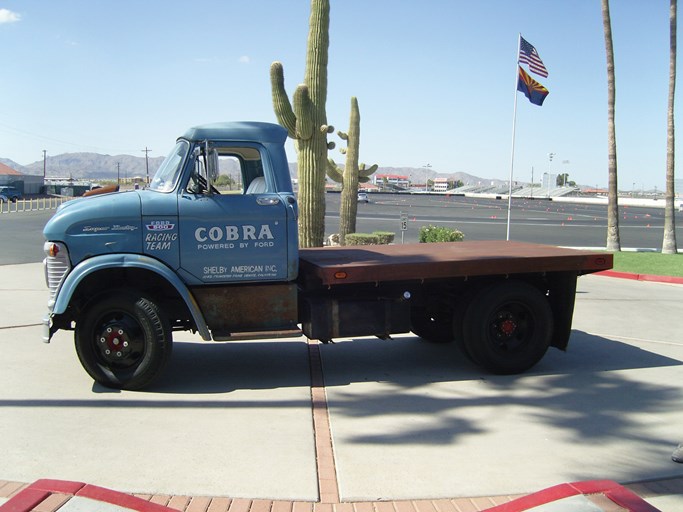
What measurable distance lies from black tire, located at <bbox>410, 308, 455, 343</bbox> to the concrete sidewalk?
0.17 metres

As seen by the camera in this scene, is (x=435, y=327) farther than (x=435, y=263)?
Yes

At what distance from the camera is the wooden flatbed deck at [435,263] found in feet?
21.3

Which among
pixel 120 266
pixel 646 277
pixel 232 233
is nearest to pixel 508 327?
pixel 232 233

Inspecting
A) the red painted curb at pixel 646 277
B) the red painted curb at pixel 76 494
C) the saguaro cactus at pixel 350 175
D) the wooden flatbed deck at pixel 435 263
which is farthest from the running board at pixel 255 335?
the saguaro cactus at pixel 350 175

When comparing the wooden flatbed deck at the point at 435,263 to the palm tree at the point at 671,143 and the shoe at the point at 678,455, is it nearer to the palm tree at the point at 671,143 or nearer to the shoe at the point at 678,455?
the shoe at the point at 678,455

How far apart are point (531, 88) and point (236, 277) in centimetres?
1556

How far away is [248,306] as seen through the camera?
6570mm

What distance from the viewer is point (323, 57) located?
15.0m

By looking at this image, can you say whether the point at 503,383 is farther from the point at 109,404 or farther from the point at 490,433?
the point at 109,404

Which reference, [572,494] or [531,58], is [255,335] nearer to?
[572,494]

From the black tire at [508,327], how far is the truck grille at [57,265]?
3.97 meters

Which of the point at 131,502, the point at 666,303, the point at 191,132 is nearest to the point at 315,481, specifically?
the point at 131,502

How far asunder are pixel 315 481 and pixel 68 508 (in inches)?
62.7

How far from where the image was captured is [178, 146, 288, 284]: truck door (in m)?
6.33
